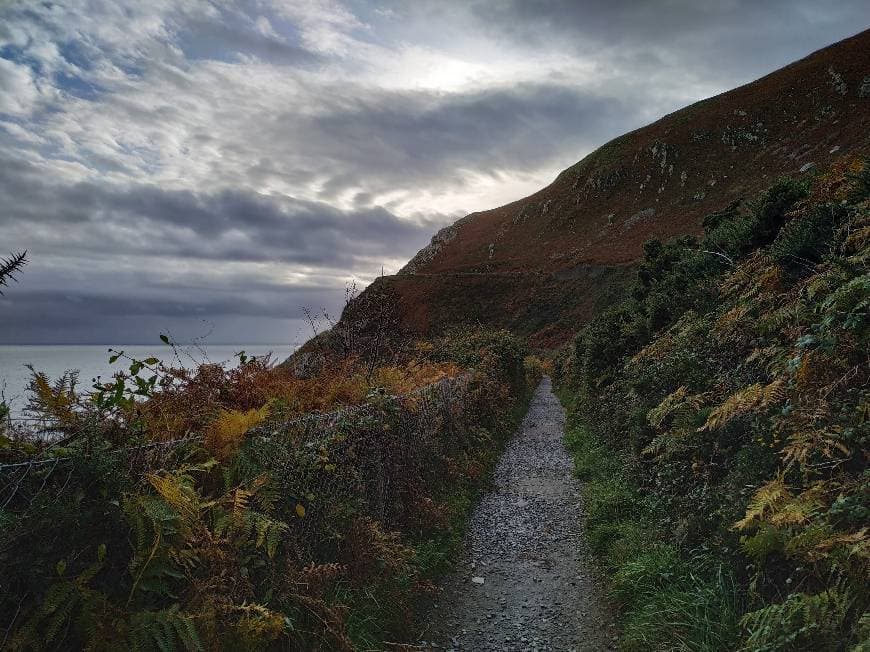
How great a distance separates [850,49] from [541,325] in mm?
64319

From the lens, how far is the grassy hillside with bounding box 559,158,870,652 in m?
3.11

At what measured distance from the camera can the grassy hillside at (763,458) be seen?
3.11m

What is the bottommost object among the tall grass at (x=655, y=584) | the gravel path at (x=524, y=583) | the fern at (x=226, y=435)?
the gravel path at (x=524, y=583)

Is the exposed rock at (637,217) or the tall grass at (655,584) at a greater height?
the exposed rock at (637,217)

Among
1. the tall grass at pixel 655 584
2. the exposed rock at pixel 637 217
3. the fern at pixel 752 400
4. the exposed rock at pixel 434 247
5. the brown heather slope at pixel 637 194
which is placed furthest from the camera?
the exposed rock at pixel 434 247

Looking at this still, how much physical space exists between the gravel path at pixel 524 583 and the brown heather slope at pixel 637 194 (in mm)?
43508

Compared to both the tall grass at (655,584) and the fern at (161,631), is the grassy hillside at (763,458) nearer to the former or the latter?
the tall grass at (655,584)

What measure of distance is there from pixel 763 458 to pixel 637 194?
277ft

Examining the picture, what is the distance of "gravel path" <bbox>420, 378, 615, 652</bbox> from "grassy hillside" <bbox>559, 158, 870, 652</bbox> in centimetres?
44

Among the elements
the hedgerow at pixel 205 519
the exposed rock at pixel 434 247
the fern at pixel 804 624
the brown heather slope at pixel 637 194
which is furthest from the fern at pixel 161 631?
the exposed rock at pixel 434 247

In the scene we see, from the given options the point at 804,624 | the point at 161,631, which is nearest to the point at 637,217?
the point at 804,624

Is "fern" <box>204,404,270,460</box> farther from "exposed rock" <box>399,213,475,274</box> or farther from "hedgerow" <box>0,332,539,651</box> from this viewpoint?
"exposed rock" <box>399,213,475,274</box>

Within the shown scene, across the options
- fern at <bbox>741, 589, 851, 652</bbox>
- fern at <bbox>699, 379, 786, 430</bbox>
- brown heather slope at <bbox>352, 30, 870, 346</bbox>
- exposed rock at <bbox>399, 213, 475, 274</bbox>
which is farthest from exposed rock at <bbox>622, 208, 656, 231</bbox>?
fern at <bbox>741, 589, 851, 652</bbox>

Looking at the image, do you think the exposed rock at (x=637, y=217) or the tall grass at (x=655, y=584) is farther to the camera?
the exposed rock at (x=637, y=217)
